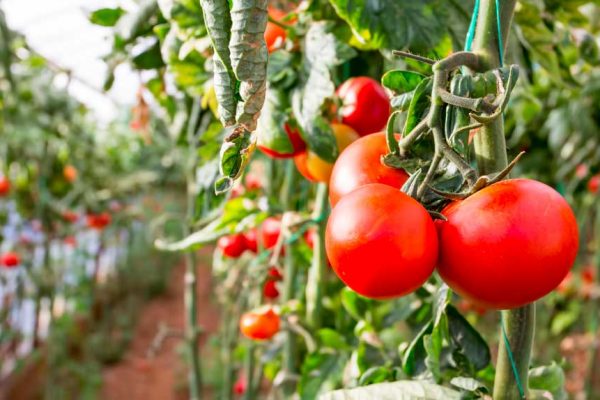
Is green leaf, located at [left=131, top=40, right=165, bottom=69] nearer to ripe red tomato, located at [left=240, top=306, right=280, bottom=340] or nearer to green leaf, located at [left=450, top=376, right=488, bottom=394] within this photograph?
ripe red tomato, located at [left=240, top=306, right=280, bottom=340]

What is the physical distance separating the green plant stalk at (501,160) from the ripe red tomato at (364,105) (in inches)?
7.5

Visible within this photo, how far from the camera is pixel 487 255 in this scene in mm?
406

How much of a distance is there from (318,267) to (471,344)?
0.31 metres

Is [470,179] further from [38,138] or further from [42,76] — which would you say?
[38,138]

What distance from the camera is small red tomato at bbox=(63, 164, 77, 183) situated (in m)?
2.81

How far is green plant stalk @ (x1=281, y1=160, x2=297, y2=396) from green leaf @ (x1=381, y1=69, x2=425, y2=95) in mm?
546

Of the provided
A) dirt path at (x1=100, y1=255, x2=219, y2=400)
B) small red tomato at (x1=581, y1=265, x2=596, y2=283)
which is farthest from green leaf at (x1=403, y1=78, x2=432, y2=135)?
dirt path at (x1=100, y1=255, x2=219, y2=400)

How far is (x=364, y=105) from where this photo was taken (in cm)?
68

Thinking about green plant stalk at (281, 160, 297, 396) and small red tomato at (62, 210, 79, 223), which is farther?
small red tomato at (62, 210, 79, 223)

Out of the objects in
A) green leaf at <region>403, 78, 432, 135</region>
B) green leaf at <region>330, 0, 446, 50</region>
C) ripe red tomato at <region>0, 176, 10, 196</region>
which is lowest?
ripe red tomato at <region>0, 176, 10, 196</region>

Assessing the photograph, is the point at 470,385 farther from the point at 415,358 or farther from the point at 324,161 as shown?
the point at 324,161

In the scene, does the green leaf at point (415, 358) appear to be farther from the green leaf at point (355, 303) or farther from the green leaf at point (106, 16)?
the green leaf at point (106, 16)

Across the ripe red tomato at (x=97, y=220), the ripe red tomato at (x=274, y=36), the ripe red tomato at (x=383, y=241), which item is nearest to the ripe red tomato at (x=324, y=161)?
the ripe red tomato at (x=274, y=36)

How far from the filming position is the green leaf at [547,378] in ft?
2.03
